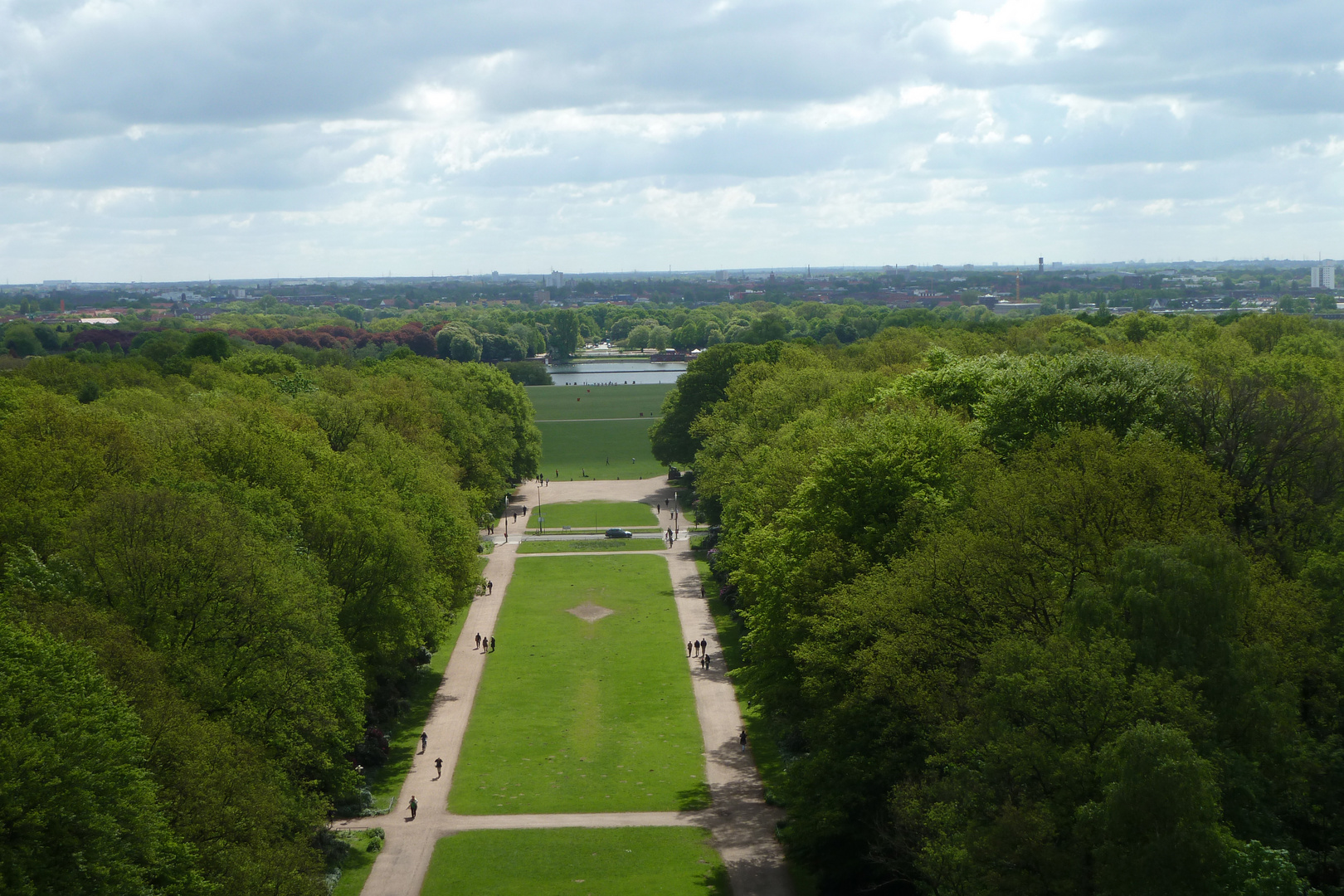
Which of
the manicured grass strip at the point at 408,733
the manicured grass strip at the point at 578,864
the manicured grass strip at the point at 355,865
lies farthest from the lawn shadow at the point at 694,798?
the manicured grass strip at the point at 355,865

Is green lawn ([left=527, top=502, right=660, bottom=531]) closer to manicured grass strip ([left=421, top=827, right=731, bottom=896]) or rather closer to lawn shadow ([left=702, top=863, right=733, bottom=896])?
manicured grass strip ([left=421, top=827, right=731, bottom=896])

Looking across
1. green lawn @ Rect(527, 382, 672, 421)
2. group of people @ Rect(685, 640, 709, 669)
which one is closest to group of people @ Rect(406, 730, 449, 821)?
group of people @ Rect(685, 640, 709, 669)

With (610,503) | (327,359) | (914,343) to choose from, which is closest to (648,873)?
(610,503)

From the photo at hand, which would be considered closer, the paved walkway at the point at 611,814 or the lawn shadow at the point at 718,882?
the lawn shadow at the point at 718,882

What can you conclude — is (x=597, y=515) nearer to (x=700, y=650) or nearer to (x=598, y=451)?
(x=598, y=451)

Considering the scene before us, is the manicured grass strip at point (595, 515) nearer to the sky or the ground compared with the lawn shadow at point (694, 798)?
nearer to the sky

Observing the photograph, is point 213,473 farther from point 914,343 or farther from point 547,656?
point 914,343

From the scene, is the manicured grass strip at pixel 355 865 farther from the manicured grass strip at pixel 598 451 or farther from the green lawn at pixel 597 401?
the green lawn at pixel 597 401
